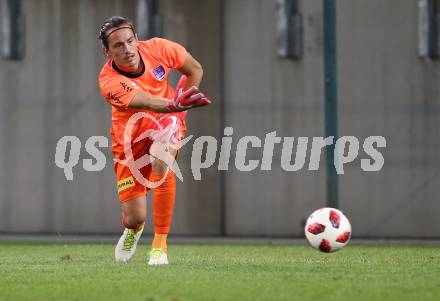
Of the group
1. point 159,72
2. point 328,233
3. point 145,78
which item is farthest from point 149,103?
point 328,233

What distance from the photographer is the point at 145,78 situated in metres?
9.79

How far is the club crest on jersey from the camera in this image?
9.85 m

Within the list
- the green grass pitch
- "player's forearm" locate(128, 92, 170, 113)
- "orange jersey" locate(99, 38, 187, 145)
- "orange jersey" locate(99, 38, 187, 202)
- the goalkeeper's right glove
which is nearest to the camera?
the green grass pitch

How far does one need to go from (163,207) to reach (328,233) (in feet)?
4.95

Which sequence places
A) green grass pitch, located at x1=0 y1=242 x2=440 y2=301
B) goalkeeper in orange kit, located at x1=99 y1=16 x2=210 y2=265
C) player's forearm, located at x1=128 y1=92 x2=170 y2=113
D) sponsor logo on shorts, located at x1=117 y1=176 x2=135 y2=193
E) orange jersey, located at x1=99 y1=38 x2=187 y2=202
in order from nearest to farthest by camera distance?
green grass pitch, located at x1=0 y1=242 x2=440 y2=301 < player's forearm, located at x1=128 y1=92 x2=170 y2=113 < goalkeeper in orange kit, located at x1=99 y1=16 x2=210 y2=265 < orange jersey, located at x1=99 y1=38 x2=187 y2=202 < sponsor logo on shorts, located at x1=117 y1=176 x2=135 y2=193

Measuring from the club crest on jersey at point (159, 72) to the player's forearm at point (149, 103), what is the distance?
0.72 metres

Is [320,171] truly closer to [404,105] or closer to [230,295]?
[404,105]

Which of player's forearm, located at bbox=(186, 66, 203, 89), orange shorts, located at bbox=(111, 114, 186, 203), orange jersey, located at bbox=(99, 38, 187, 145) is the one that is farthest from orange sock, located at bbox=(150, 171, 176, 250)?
player's forearm, located at bbox=(186, 66, 203, 89)

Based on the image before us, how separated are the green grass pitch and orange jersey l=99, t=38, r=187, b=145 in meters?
1.24

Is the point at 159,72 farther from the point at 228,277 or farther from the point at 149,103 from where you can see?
the point at 228,277

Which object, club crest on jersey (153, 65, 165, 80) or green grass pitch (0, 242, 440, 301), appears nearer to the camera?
green grass pitch (0, 242, 440, 301)

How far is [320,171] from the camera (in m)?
16.6

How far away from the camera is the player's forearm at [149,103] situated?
888 centimetres

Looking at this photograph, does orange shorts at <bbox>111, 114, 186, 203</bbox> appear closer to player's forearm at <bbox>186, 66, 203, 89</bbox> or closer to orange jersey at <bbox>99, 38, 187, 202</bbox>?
orange jersey at <bbox>99, 38, 187, 202</bbox>
